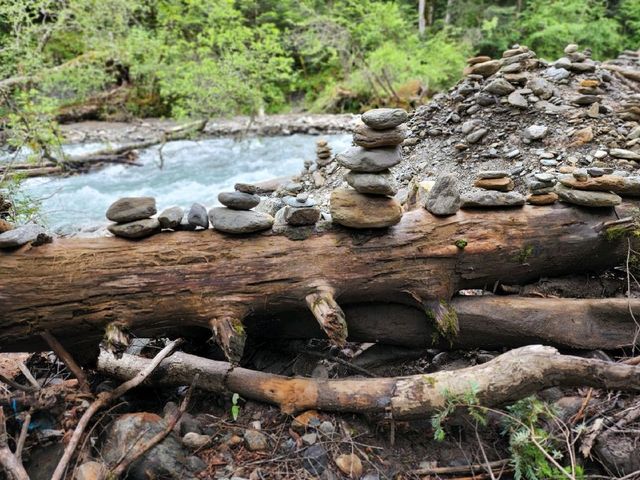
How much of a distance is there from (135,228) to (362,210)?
5.64ft

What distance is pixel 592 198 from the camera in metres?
3.95

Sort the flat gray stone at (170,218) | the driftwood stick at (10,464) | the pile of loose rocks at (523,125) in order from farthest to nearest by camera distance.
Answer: the pile of loose rocks at (523,125), the flat gray stone at (170,218), the driftwood stick at (10,464)

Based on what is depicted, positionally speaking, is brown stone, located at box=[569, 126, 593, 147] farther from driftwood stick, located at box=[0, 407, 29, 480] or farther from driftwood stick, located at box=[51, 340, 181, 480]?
driftwood stick, located at box=[0, 407, 29, 480]

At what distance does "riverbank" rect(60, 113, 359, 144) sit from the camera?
19.6 m

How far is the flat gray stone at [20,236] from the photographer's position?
3.32 meters

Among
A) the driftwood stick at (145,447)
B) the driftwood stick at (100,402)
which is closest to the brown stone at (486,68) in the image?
the driftwood stick at (100,402)

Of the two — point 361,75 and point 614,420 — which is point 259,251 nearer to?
point 614,420

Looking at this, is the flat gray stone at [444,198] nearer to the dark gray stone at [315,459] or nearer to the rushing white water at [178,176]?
the dark gray stone at [315,459]

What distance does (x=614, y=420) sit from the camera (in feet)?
9.87

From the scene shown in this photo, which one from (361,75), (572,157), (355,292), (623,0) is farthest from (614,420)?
(623,0)

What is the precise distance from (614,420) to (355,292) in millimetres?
1904

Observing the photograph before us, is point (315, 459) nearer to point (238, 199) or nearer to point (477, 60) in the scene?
point (238, 199)

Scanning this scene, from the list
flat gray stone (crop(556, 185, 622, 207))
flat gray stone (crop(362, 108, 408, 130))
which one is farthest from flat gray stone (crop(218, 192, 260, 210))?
flat gray stone (crop(556, 185, 622, 207))

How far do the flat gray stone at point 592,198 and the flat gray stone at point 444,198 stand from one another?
101 cm
